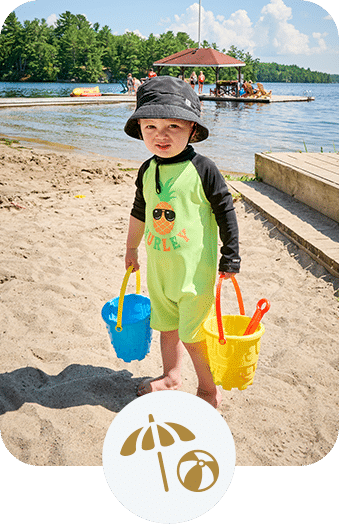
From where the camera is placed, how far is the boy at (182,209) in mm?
1514

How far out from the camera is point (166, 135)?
1.51 metres

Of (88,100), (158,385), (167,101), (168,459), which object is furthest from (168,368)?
(88,100)

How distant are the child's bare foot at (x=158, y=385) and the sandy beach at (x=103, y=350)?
0.17ft

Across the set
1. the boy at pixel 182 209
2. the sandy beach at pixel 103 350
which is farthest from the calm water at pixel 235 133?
the boy at pixel 182 209

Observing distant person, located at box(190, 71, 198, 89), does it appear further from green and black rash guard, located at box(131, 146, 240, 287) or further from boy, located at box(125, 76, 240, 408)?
green and black rash guard, located at box(131, 146, 240, 287)

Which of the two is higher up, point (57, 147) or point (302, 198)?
point (57, 147)

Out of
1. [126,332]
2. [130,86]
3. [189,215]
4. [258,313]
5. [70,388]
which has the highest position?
[130,86]

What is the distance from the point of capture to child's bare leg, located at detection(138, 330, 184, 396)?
74.0 inches

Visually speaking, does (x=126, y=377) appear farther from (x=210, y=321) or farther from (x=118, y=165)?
(x=118, y=165)

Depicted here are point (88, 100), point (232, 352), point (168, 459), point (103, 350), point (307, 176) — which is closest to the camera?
point (168, 459)

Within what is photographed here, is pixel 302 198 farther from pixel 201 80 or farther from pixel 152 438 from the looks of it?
pixel 152 438

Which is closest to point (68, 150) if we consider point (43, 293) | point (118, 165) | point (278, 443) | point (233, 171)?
point (118, 165)

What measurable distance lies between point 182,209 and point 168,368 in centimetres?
78

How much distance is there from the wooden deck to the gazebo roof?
1862 millimetres
